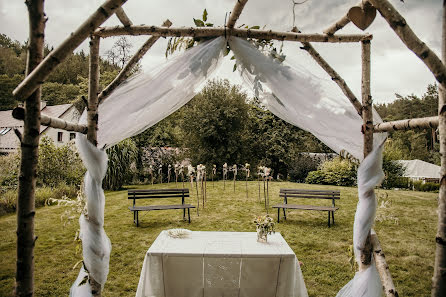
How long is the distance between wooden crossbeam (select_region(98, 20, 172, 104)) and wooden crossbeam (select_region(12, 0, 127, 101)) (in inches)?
22.9

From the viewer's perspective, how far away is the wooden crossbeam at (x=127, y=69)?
245 cm

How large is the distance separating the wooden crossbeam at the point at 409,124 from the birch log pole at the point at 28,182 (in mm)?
2621

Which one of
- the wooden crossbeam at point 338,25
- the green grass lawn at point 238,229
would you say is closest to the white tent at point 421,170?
the green grass lawn at point 238,229

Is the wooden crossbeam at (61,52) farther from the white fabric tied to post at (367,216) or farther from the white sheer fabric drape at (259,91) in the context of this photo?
the white fabric tied to post at (367,216)

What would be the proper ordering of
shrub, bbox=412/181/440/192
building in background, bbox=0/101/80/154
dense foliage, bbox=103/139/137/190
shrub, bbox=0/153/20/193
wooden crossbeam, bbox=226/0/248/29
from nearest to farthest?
1. wooden crossbeam, bbox=226/0/248/29
2. shrub, bbox=0/153/20/193
3. dense foliage, bbox=103/139/137/190
4. shrub, bbox=412/181/440/192
5. building in background, bbox=0/101/80/154

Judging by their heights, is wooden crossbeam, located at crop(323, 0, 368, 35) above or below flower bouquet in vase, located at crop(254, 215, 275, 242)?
above

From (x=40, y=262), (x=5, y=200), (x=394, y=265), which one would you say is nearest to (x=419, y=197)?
(x=394, y=265)

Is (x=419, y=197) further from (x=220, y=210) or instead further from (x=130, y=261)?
(x=130, y=261)

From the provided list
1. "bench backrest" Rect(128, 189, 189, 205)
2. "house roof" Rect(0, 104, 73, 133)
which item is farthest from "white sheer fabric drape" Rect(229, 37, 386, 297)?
"house roof" Rect(0, 104, 73, 133)

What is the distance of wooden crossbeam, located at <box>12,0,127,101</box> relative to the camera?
176cm

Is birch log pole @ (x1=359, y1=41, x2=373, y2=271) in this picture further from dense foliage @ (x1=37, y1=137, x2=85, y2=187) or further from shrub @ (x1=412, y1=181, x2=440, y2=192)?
shrub @ (x1=412, y1=181, x2=440, y2=192)

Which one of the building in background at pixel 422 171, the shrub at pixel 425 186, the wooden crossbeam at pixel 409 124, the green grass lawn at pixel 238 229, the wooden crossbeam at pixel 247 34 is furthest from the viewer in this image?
the building in background at pixel 422 171

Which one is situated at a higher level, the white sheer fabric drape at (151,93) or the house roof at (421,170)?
the white sheer fabric drape at (151,93)

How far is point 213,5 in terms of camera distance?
10.9 feet
